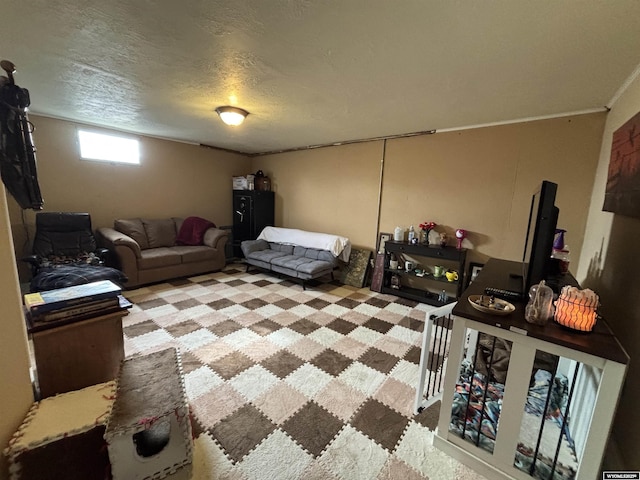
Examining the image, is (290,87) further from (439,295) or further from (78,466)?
(439,295)

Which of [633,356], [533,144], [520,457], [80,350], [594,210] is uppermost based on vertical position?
[533,144]

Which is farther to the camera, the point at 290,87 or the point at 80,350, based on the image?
the point at 290,87

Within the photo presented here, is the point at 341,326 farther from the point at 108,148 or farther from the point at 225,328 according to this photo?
the point at 108,148

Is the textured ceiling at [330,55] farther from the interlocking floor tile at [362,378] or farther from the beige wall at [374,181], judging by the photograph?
the interlocking floor tile at [362,378]

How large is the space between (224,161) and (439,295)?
15.7ft

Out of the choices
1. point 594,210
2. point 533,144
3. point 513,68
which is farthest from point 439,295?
point 513,68

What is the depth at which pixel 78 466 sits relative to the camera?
1091 mm

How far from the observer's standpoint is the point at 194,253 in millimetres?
4199

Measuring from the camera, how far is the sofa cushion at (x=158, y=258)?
369 cm

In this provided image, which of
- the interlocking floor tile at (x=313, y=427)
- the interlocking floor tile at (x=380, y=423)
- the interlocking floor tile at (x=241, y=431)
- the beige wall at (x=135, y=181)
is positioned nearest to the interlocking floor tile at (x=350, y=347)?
the interlocking floor tile at (x=380, y=423)

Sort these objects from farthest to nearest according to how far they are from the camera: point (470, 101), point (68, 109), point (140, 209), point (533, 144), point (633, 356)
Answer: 1. point (140, 209)
2. point (68, 109)
3. point (533, 144)
4. point (470, 101)
5. point (633, 356)

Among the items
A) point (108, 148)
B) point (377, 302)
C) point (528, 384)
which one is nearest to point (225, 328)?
point (377, 302)

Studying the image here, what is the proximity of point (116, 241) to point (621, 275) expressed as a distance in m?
4.95

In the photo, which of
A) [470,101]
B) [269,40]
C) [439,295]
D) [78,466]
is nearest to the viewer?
[78,466]
